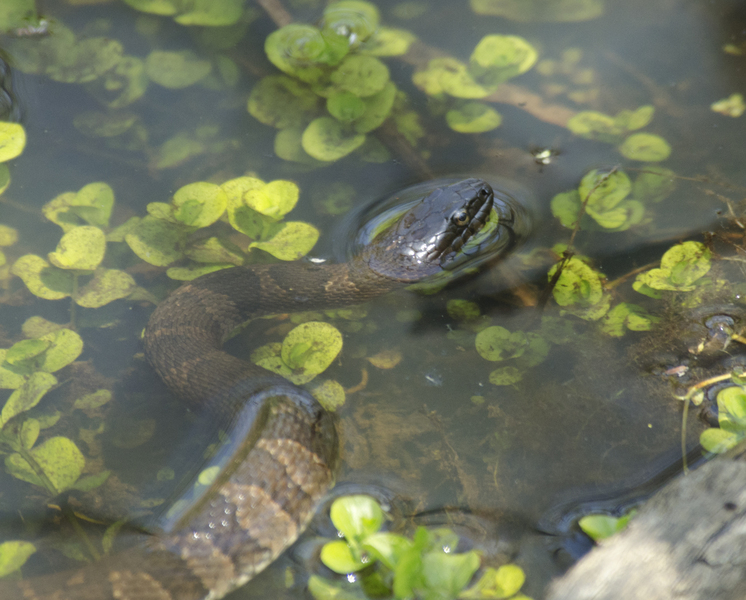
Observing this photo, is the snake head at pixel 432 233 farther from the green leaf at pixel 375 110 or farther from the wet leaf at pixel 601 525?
the wet leaf at pixel 601 525

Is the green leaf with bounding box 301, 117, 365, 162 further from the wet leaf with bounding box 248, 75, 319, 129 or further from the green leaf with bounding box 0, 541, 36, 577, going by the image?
the green leaf with bounding box 0, 541, 36, 577

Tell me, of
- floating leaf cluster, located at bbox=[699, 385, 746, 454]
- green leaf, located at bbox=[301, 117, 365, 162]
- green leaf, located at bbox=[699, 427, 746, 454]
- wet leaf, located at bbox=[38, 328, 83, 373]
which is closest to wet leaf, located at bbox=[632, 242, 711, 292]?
floating leaf cluster, located at bbox=[699, 385, 746, 454]

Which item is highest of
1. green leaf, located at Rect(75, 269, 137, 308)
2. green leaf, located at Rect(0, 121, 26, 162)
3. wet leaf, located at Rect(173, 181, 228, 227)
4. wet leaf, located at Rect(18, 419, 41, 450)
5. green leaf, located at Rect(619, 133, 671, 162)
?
green leaf, located at Rect(619, 133, 671, 162)

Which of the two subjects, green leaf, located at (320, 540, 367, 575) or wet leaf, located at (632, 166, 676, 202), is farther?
wet leaf, located at (632, 166, 676, 202)

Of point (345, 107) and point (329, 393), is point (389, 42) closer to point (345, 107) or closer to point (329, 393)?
point (345, 107)

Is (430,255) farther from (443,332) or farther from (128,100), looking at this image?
(128,100)

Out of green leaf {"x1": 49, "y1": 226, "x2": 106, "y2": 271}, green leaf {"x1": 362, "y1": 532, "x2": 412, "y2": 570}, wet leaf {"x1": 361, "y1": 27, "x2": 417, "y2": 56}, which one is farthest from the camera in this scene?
wet leaf {"x1": 361, "y1": 27, "x2": 417, "y2": 56}

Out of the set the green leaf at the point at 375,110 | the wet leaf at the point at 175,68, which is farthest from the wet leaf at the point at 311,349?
the wet leaf at the point at 175,68
